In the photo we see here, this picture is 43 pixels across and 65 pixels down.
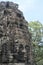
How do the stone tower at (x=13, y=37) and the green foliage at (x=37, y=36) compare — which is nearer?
the stone tower at (x=13, y=37)

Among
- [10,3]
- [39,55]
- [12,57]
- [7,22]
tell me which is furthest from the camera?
[39,55]

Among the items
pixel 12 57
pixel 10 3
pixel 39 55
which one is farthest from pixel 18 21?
pixel 39 55

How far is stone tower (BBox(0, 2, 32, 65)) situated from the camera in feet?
46.2

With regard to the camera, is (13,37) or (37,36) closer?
(13,37)

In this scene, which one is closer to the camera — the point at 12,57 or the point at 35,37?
the point at 12,57

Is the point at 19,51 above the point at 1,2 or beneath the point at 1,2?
beneath

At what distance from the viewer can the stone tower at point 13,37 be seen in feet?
46.2

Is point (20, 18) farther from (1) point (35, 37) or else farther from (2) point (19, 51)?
(1) point (35, 37)

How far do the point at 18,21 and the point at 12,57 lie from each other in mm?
2519

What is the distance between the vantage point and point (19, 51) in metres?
14.2

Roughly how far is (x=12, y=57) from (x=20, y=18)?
115 inches

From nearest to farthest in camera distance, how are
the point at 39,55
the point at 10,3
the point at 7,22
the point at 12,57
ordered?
the point at 12,57
the point at 7,22
the point at 10,3
the point at 39,55

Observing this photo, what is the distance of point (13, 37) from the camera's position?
573 inches

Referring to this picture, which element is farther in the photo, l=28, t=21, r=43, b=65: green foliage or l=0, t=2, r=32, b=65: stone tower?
l=28, t=21, r=43, b=65: green foliage
